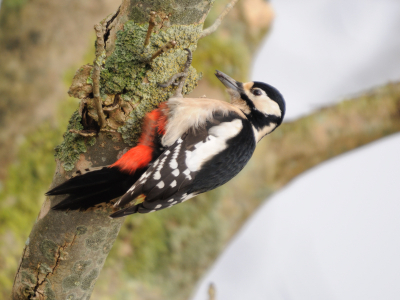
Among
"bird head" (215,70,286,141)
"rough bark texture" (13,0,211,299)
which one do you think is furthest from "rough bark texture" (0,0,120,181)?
"rough bark texture" (13,0,211,299)

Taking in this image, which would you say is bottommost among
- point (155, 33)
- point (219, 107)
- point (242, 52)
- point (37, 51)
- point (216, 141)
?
point (216, 141)

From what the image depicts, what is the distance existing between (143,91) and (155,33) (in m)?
0.20

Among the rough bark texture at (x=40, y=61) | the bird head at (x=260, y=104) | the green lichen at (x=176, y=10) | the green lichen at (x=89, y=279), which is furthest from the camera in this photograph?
the rough bark texture at (x=40, y=61)

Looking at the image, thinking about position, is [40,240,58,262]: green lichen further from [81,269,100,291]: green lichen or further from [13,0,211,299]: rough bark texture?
[81,269,100,291]: green lichen

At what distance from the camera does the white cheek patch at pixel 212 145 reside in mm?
1443

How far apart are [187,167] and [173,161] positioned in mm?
59

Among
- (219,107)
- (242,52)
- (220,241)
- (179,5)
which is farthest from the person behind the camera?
(242,52)

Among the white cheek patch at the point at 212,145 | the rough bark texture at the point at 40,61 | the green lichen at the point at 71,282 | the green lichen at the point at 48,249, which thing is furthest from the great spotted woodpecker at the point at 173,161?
the rough bark texture at the point at 40,61

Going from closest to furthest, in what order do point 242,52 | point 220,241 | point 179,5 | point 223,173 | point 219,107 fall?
point 179,5 → point 223,173 → point 219,107 → point 220,241 → point 242,52

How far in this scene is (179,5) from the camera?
4.27ft

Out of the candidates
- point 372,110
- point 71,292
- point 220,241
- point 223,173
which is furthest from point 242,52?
point 71,292

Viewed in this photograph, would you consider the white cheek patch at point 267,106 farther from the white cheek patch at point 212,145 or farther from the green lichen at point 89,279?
the green lichen at point 89,279

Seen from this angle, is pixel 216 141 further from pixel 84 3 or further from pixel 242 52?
pixel 84 3

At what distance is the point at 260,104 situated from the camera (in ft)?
6.07
